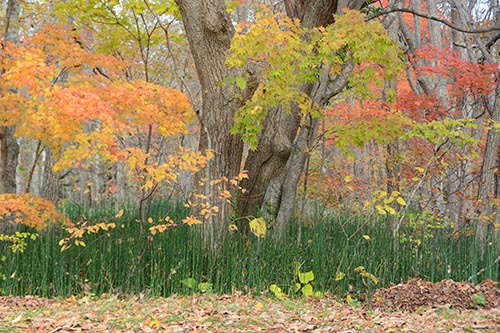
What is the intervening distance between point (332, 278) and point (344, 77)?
3563 millimetres

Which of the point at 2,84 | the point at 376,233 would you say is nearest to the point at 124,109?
the point at 2,84

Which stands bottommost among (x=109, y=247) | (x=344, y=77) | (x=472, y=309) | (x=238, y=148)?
(x=472, y=309)

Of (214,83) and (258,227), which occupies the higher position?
(214,83)

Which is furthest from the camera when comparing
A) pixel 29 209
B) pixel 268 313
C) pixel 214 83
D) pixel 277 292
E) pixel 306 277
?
pixel 214 83

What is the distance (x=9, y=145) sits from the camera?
6.83m

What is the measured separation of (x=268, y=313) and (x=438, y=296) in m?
1.62

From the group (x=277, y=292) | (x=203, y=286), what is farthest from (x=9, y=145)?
(x=277, y=292)

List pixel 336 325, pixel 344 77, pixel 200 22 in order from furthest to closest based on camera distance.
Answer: pixel 344 77 → pixel 200 22 → pixel 336 325

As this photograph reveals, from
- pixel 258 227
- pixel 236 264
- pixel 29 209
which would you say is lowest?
pixel 236 264

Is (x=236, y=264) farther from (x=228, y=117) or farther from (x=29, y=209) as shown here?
(x=29, y=209)

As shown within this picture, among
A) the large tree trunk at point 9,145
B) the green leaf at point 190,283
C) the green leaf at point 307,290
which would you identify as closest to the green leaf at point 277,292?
the green leaf at point 307,290

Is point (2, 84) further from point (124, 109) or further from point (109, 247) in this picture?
point (109, 247)

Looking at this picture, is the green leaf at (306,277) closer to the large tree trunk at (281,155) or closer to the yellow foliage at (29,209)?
the large tree trunk at (281,155)

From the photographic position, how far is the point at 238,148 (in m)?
6.28
